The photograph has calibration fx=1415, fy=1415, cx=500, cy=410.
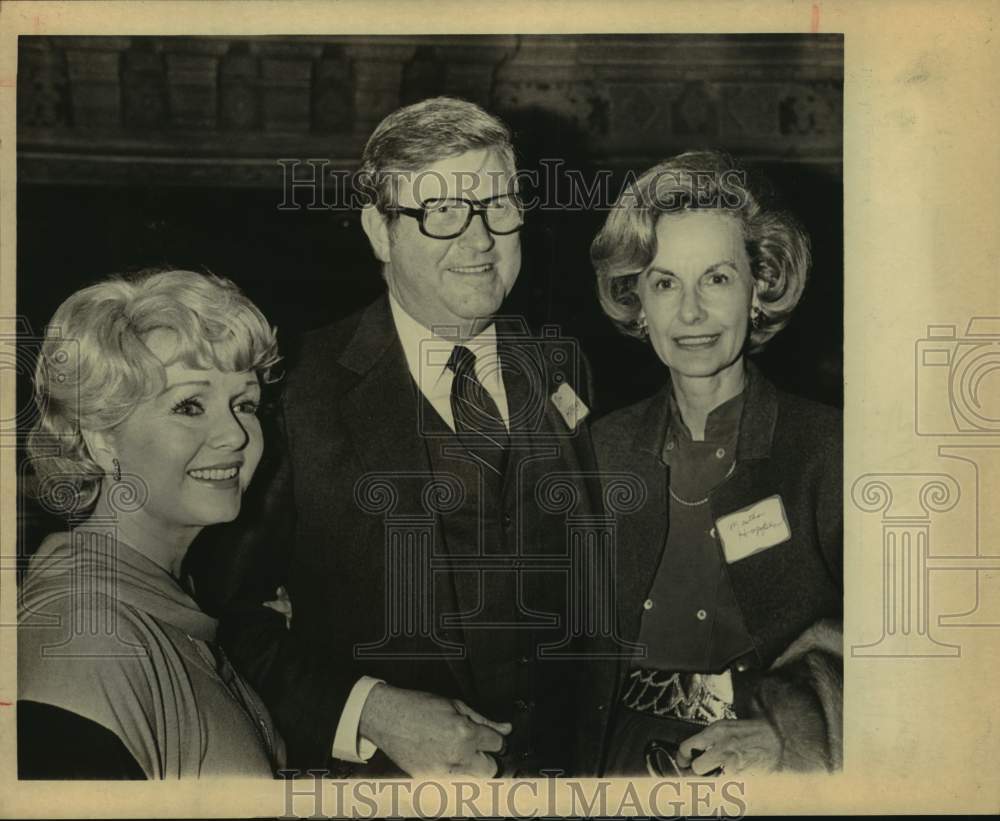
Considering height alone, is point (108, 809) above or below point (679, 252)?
below

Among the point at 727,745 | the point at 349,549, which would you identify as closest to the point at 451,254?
the point at 349,549

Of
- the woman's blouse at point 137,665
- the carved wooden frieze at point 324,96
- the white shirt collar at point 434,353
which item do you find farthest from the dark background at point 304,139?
the woman's blouse at point 137,665

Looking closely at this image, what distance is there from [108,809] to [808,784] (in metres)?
1.97

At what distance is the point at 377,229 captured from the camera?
3.96m

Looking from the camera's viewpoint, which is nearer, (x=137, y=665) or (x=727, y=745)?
(x=137, y=665)

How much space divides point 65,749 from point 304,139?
1.82 meters

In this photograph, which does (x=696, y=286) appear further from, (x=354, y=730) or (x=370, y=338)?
(x=354, y=730)

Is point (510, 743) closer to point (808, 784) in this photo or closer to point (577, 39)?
point (808, 784)

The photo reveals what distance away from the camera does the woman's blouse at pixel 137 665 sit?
3.84 meters

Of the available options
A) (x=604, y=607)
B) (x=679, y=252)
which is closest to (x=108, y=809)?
(x=604, y=607)

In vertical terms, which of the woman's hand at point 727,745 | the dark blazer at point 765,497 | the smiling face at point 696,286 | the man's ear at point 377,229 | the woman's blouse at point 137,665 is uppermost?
the man's ear at point 377,229

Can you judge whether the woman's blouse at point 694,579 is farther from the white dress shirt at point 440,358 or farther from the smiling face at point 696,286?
the white dress shirt at point 440,358

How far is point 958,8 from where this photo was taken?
408 centimetres

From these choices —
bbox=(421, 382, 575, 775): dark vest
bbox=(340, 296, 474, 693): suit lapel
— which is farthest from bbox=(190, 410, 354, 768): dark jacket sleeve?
bbox=(421, 382, 575, 775): dark vest
